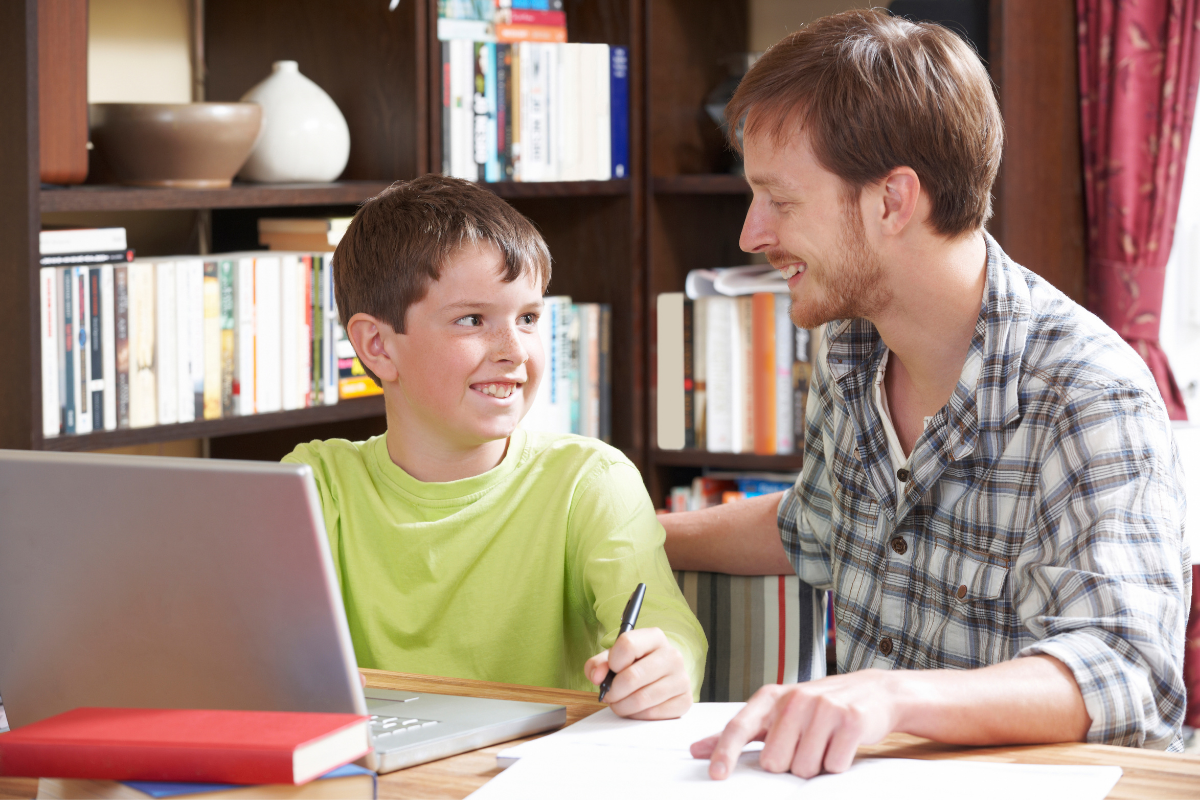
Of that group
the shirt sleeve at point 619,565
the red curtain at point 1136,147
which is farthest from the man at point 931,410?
the red curtain at point 1136,147

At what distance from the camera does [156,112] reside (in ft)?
6.00

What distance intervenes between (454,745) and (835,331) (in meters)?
0.71

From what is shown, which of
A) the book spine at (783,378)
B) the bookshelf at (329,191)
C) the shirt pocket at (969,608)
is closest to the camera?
the shirt pocket at (969,608)

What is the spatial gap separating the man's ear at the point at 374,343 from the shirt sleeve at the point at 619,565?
0.24 meters

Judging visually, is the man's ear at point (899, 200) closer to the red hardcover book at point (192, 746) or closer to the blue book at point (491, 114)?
the red hardcover book at point (192, 746)

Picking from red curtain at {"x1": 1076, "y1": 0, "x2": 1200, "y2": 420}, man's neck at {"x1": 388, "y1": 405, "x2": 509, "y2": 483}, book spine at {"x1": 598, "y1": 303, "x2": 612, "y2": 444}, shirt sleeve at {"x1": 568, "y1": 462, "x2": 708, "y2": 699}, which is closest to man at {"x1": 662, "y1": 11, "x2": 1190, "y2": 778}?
shirt sleeve at {"x1": 568, "y1": 462, "x2": 708, "y2": 699}

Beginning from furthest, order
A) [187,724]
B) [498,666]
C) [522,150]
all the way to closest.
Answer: [522,150] < [498,666] < [187,724]

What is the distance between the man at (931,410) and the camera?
106 centimetres

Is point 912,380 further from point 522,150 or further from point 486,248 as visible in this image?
point 522,150

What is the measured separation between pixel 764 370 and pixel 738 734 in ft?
5.27

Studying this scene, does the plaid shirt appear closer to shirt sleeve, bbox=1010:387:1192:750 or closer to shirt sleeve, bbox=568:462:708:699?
shirt sleeve, bbox=1010:387:1192:750

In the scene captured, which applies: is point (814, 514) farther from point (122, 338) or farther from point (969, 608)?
point (122, 338)

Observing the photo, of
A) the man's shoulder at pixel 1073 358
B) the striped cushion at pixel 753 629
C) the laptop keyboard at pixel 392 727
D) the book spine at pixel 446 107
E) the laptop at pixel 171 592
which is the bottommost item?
the striped cushion at pixel 753 629

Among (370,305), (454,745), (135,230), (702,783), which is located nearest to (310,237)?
(135,230)
